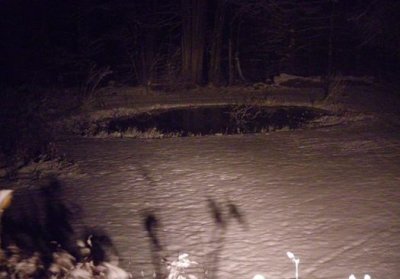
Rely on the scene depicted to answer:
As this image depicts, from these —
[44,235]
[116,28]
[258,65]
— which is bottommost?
[44,235]

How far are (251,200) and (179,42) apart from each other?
56.4 ft

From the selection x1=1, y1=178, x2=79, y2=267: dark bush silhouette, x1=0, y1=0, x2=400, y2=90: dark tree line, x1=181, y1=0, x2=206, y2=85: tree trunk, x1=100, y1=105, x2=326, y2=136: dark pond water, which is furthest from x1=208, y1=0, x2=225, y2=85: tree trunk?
x1=1, y1=178, x2=79, y2=267: dark bush silhouette

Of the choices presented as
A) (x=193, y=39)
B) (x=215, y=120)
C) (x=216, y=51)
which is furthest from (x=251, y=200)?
(x=216, y=51)

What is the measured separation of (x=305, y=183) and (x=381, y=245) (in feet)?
8.32

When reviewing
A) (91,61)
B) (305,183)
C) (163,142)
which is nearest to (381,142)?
(305,183)

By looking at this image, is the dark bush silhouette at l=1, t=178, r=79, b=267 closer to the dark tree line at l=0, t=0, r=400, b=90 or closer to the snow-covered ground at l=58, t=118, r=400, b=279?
the snow-covered ground at l=58, t=118, r=400, b=279

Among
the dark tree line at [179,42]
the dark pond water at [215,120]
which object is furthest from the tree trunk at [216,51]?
the dark pond water at [215,120]

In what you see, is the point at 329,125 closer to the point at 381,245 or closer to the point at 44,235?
the point at 381,245

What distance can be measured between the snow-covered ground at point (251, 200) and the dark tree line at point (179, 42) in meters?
Answer: 10.8

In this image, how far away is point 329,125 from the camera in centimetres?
1336

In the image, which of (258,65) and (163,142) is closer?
(163,142)

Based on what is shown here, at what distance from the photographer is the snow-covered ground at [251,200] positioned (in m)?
5.61

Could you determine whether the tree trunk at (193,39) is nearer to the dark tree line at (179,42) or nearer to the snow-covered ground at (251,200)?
the dark tree line at (179,42)

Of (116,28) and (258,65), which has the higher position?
(116,28)
